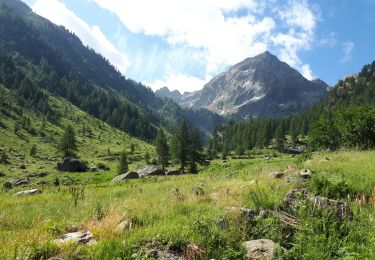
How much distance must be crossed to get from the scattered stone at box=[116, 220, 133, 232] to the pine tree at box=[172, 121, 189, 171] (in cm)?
7969

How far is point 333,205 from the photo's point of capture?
10484 mm

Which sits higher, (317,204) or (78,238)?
(317,204)

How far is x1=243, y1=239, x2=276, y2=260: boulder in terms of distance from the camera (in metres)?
7.95

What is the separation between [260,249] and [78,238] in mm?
4057

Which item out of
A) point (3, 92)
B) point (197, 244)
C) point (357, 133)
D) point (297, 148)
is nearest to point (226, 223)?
point (197, 244)

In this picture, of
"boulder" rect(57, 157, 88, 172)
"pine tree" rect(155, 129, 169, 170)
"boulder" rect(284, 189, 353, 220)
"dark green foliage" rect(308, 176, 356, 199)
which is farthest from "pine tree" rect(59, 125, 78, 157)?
"boulder" rect(284, 189, 353, 220)

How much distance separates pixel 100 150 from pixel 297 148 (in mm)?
82328

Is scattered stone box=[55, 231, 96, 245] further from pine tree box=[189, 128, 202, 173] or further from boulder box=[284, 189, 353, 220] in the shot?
pine tree box=[189, 128, 202, 173]

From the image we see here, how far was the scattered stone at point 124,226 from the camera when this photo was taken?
358 inches

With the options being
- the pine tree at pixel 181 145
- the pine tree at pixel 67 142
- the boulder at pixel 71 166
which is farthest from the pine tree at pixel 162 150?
the pine tree at pixel 67 142

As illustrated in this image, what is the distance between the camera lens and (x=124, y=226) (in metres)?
9.27

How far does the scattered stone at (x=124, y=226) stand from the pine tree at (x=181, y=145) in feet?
261

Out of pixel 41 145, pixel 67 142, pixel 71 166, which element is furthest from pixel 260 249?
pixel 41 145

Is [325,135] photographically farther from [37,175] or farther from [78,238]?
[78,238]
